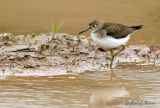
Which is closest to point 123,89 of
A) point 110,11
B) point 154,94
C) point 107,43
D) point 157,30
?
point 154,94

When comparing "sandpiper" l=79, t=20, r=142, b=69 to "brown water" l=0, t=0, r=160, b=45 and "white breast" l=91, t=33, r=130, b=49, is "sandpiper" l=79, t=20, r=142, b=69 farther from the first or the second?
"brown water" l=0, t=0, r=160, b=45

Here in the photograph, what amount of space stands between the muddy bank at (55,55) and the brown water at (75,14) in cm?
132

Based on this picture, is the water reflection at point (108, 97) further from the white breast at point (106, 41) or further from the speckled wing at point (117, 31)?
the speckled wing at point (117, 31)

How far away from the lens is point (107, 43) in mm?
A: 11281

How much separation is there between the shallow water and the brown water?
306 cm

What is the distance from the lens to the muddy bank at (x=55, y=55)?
10.9m

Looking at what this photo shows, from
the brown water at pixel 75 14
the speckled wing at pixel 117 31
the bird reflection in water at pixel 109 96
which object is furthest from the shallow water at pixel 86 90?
the brown water at pixel 75 14

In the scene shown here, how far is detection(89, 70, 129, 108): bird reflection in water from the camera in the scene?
352 inches

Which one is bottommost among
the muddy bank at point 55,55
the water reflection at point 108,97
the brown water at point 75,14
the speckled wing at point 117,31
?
the water reflection at point 108,97

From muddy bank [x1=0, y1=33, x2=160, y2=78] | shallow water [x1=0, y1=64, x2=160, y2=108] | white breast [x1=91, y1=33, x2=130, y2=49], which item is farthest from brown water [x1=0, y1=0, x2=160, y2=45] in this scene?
shallow water [x1=0, y1=64, x2=160, y2=108]

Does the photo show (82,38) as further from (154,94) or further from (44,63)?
(154,94)

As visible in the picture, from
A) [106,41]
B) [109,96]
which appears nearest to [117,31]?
[106,41]

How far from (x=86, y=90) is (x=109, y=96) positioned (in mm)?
398

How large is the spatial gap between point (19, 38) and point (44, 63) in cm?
170
